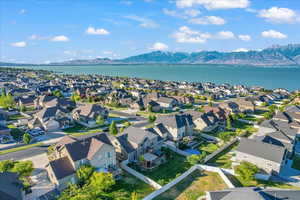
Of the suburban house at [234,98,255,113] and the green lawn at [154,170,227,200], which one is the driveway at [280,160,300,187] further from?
the suburban house at [234,98,255,113]

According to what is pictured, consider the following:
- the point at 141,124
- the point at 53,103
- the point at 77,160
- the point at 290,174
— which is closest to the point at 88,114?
the point at 141,124

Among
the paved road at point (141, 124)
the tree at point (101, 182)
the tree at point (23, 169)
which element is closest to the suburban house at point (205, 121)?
the paved road at point (141, 124)

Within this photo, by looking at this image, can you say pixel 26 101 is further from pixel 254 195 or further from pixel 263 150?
pixel 263 150

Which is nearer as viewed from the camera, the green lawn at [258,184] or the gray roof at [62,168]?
the gray roof at [62,168]

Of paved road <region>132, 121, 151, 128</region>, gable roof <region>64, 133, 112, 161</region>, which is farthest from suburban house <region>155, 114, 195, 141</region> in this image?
gable roof <region>64, 133, 112, 161</region>

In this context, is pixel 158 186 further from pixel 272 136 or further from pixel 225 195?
pixel 272 136

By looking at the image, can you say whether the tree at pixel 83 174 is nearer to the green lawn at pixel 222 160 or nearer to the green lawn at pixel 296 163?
the green lawn at pixel 222 160

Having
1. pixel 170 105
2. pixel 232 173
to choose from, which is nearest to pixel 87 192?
pixel 232 173

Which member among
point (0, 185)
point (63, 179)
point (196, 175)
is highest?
point (0, 185)
